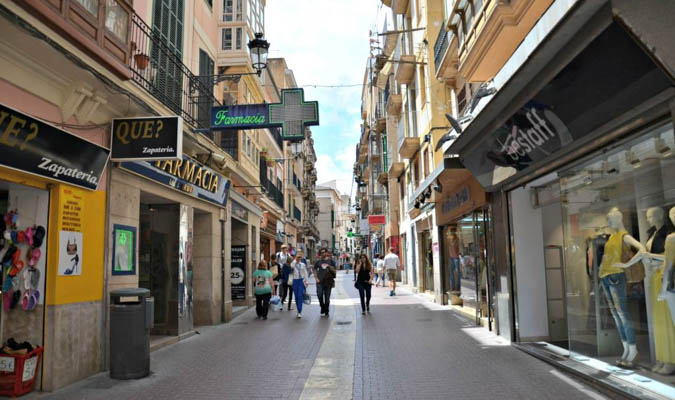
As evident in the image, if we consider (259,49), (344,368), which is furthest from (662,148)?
(259,49)

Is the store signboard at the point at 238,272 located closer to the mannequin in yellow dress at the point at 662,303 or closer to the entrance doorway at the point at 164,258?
the entrance doorway at the point at 164,258

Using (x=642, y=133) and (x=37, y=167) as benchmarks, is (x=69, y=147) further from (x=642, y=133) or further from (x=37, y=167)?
(x=642, y=133)

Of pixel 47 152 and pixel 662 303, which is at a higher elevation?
pixel 47 152

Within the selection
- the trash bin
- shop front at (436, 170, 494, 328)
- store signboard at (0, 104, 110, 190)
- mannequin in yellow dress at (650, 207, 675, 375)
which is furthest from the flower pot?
mannequin in yellow dress at (650, 207, 675, 375)

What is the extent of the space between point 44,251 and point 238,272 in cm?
1005

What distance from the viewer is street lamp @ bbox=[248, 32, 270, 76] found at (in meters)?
11.1

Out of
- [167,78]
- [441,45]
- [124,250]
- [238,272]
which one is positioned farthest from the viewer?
[238,272]

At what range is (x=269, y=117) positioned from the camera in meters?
10.9

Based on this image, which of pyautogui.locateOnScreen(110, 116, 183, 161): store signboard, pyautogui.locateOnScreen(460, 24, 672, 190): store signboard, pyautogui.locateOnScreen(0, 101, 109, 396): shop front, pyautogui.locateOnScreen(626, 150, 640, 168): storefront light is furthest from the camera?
pyautogui.locateOnScreen(110, 116, 183, 161): store signboard

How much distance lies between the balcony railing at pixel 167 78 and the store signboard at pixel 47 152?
174 cm

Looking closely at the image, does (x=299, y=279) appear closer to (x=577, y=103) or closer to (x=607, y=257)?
(x=607, y=257)

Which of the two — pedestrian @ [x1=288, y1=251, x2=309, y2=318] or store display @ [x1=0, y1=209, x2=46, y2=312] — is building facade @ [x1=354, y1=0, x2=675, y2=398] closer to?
pedestrian @ [x1=288, y1=251, x2=309, y2=318]

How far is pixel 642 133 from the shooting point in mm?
5406

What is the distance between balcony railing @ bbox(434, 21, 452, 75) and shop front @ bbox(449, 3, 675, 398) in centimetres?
669
